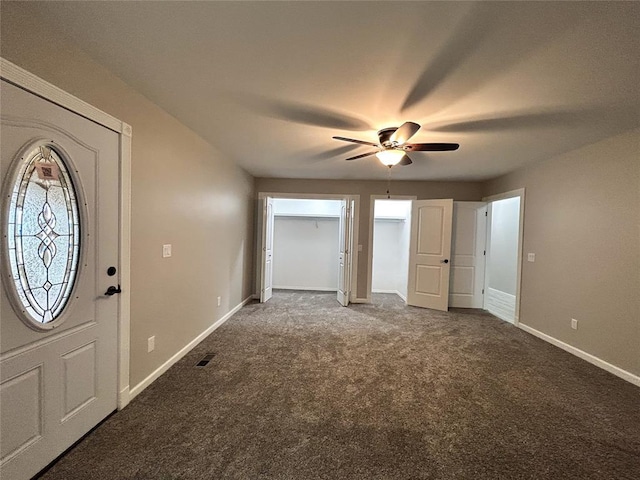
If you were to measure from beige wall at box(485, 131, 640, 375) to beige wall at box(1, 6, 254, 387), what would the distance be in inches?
176

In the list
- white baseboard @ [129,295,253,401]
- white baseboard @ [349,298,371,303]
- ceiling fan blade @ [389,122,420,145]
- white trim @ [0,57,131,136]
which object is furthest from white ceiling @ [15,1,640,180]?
white baseboard @ [349,298,371,303]

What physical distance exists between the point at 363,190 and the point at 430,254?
1786 mm

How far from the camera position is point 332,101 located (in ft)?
7.31

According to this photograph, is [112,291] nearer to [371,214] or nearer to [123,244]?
[123,244]

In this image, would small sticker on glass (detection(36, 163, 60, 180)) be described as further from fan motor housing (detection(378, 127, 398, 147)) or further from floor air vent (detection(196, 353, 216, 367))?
fan motor housing (detection(378, 127, 398, 147))

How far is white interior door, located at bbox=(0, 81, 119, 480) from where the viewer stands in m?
1.33

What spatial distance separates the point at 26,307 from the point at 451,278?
568 cm

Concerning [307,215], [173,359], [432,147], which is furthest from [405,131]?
[307,215]

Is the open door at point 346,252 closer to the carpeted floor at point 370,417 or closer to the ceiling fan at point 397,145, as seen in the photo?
the carpeted floor at point 370,417

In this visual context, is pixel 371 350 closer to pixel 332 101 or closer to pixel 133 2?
pixel 332 101

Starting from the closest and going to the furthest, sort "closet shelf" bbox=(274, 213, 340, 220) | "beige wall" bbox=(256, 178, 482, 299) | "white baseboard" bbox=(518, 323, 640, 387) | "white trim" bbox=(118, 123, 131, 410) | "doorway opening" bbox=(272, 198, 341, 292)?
"white trim" bbox=(118, 123, 131, 410)
"white baseboard" bbox=(518, 323, 640, 387)
"beige wall" bbox=(256, 178, 482, 299)
"closet shelf" bbox=(274, 213, 340, 220)
"doorway opening" bbox=(272, 198, 341, 292)

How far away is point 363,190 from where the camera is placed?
546 centimetres

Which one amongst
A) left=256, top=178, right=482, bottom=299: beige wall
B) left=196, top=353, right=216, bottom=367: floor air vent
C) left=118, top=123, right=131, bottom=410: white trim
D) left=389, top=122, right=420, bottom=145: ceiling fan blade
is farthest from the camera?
left=256, top=178, right=482, bottom=299: beige wall

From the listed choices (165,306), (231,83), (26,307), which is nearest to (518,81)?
(231,83)
